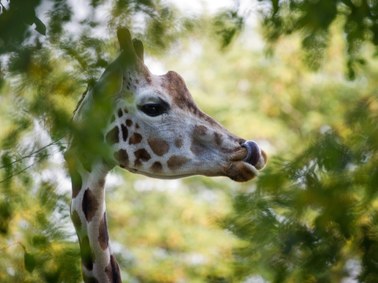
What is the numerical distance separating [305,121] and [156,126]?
815 cm

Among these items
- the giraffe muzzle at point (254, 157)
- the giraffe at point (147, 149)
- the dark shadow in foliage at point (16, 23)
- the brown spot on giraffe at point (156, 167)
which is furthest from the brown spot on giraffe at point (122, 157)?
the dark shadow in foliage at point (16, 23)

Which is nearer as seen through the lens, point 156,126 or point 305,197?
point 305,197

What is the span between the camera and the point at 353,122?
2.92 metres

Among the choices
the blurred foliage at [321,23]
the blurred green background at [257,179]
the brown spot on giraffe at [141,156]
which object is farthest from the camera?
the brown spot on giraffe at [141,156]

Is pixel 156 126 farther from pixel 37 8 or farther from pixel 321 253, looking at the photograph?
pixel 37 8

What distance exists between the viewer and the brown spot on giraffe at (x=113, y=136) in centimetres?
420

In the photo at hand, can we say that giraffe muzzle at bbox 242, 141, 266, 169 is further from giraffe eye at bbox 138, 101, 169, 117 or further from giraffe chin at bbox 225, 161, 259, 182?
giraffe eye at bbox 138, 101, 169, 117

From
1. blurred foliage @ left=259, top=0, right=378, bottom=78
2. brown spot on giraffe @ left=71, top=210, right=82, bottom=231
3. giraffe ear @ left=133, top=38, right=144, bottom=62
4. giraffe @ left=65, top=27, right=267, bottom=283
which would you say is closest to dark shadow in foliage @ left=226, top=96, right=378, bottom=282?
blurred foliage @ left=259, top=0, right=378, bottom=78

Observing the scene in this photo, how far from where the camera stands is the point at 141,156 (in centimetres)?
418

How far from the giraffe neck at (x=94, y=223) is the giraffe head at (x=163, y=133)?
0.13m

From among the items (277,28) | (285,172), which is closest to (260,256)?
(285,172)

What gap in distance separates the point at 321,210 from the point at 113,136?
1.47m

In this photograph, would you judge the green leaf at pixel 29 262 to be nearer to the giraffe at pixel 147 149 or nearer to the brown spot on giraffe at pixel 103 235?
the giraffe at pixel 147 149

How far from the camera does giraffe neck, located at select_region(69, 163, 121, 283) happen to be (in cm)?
411
